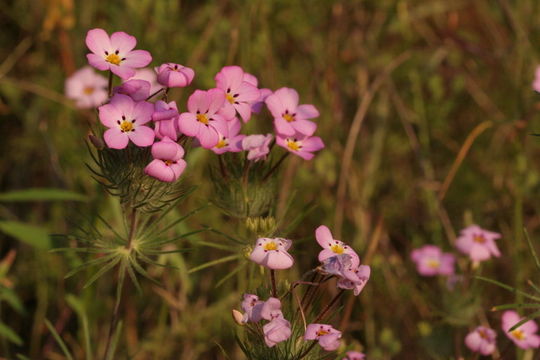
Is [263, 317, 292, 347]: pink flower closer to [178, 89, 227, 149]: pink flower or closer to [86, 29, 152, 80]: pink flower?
[178, 89, 227, 149]: pink flower

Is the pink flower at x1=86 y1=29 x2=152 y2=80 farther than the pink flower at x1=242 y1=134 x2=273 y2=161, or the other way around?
the pink flower at x1=242 y1=134 x2=273 y2=161

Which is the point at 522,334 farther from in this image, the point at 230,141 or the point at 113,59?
the point at 113,59

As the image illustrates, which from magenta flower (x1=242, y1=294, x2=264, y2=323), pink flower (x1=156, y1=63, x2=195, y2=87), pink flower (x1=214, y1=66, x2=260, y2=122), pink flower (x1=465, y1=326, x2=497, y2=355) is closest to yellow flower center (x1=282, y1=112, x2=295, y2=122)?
pink flower (x1=214, y1=66, x2=260, y2=122)

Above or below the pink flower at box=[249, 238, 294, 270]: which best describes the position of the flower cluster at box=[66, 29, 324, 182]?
above

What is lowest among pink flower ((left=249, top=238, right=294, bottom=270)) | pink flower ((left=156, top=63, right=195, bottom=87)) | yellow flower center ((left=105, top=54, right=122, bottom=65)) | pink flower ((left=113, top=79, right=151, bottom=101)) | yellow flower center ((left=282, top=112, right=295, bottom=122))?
pink flower ((left=249, top=238, right=294, bottom=270))

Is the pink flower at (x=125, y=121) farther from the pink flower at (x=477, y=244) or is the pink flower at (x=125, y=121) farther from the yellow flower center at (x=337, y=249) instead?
the pink flower at (x=477, y=244)

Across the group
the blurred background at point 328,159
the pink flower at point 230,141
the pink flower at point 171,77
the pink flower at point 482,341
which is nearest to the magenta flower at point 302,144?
the pink flower at point 230,141

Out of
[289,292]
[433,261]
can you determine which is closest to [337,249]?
[289,292]
